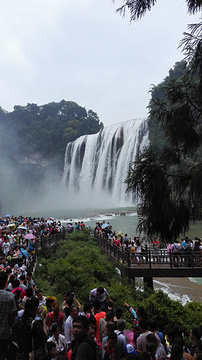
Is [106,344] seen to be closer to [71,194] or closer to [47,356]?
[47,356]

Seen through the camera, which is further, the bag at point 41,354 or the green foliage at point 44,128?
the green foliage at point 44,128

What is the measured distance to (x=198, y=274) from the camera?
367 inches

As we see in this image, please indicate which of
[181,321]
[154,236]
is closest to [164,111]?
[154,236]

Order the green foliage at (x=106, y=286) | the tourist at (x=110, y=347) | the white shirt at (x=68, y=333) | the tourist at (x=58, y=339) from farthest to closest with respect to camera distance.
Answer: the green foliage at (x=106, y=286) < the white shirt at (x=68, y=333) < the tourist at (x=58, y=339) < the tourist at (x=110, y=347)

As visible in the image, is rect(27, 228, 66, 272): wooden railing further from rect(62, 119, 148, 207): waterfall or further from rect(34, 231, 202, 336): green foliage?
rect(62, 119, 148, 207): waterfall

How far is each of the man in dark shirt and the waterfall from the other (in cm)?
3723

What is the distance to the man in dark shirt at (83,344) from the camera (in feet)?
7.04

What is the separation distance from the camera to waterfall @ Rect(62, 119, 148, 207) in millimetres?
44156

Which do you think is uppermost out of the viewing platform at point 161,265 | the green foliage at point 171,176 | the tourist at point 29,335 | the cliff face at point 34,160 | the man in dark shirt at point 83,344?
the cliff face at point 34,160

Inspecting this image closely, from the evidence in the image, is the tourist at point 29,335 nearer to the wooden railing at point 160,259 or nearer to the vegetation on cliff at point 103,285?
the vegetation on cliff at point 103,285

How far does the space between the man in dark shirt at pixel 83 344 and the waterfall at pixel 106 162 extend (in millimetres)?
37228

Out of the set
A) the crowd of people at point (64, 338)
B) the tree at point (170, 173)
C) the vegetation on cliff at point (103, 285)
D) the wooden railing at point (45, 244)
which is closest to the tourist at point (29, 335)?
the crowd of people at point (64, 338)

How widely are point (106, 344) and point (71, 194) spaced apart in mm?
57525

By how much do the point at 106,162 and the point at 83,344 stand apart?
46.5 metres
